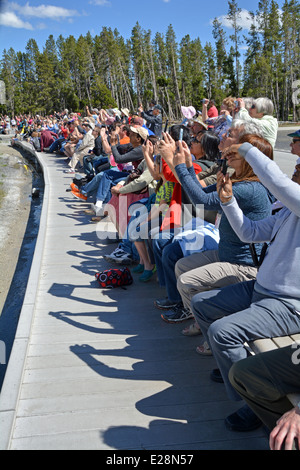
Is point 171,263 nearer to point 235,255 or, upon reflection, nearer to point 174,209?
point 174,209

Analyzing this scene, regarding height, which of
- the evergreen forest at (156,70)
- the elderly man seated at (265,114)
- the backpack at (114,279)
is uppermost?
the evergreen forest at (156,70)

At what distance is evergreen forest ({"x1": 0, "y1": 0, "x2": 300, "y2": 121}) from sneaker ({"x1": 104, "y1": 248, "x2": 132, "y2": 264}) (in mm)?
41546

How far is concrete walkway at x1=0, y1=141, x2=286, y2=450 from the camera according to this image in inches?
99.1

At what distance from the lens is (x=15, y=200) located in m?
14.0

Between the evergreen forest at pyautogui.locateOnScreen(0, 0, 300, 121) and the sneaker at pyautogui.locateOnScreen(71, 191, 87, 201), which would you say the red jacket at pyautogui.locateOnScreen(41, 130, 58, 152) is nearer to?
the sneaker at pyautogui.locateOnScreen(71, 191, 87, 201)

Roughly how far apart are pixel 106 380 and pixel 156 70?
74450 millimetres

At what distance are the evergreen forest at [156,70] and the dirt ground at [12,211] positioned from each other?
31.2 metres

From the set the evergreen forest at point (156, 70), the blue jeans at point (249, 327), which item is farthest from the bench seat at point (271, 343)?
the evergreen forest at point (156, 70)

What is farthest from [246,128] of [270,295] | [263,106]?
[263,106]

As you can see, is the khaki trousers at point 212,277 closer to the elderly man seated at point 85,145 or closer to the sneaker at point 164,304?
the sneaker at point 164,304

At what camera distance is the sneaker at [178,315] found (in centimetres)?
→ 391

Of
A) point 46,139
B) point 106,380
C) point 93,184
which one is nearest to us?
point 106,380

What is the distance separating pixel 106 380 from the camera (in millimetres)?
3084

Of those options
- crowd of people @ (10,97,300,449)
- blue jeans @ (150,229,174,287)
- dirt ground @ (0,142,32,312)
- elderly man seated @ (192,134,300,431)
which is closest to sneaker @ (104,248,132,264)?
crowd of people @ (10,97,300,449)
